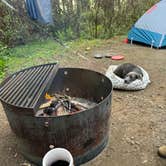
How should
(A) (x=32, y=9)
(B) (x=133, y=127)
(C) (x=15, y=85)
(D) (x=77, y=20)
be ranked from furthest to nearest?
(D) (x=77, y=20) → (A) (x=32, y=9) → (B) (x=133, y=127) → (C) (x=15, y=85)

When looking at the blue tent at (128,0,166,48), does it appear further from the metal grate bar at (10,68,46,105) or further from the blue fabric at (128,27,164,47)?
the metal grate bar at (10,68,46,105)

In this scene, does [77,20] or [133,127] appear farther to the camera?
[77,20]

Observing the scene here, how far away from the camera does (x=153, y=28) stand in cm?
498

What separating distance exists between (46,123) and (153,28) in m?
3.65

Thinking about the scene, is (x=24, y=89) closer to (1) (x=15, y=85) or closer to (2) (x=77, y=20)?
(1) (x=15, y=85)

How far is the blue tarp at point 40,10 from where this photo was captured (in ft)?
16.2

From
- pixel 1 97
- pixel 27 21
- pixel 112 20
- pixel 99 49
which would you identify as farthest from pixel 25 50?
pixel 1 97

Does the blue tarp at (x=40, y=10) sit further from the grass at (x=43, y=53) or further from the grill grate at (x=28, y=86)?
the grill grate at (x=28, y=86)

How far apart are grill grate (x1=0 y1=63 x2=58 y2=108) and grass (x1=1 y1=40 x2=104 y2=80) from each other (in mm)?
1570

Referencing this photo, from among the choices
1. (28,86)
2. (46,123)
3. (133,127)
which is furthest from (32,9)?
(46,123)

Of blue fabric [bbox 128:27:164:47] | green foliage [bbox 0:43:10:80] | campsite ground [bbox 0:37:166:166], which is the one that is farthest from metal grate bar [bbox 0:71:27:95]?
blue fabric [bbox 128:27:164:47]

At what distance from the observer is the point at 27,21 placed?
5.37m

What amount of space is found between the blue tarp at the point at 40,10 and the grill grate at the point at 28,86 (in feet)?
7.92

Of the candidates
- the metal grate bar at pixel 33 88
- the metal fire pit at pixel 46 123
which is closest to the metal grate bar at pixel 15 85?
the metal fire pit at pixel 46 123
